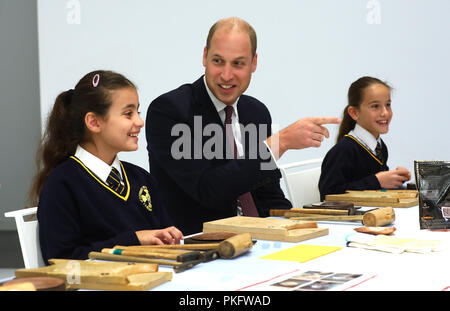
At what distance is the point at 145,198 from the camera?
2.05 metres

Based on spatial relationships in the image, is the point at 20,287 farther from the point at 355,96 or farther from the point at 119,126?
the point at 355,96

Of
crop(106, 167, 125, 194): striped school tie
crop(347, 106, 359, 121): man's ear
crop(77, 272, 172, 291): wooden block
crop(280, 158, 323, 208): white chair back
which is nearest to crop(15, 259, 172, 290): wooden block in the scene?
crop(77, 272, 172, 291): wooden block

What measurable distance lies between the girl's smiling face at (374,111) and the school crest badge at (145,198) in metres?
1.65

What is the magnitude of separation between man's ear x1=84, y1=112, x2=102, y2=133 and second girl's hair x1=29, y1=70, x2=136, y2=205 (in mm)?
14

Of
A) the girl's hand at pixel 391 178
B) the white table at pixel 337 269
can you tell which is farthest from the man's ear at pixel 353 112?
the white table at pixel 337 269

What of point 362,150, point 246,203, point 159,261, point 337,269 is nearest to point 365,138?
point 362,150

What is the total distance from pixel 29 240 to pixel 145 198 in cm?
44

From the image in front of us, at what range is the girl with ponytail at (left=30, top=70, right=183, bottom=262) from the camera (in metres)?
1.73

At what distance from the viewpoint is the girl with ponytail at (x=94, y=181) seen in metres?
1.73

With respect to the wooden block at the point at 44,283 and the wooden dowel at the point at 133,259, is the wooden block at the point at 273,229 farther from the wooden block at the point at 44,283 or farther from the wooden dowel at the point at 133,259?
the wooden block at the point at 44,283

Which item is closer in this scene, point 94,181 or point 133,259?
point 133,259

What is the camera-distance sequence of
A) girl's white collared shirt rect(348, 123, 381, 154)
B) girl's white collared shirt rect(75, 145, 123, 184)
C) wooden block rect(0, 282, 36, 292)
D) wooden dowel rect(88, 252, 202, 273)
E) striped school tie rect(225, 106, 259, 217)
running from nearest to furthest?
wooden block rect(0, 282, 36, 292) → wooden dowel rect(88, 252, 202, 273) → girl's white collared shirt rect(75, 145, 123, 184) → striped school tie rect(225, 106, 259, 217) → girl's white collared shirt rect(348, 123, 381, 154)

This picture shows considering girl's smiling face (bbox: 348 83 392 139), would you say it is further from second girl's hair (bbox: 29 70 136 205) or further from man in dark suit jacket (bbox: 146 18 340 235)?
second girl's hair (bbox: 29 70 136 205)

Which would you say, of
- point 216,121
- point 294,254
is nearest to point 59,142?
point 216,121
